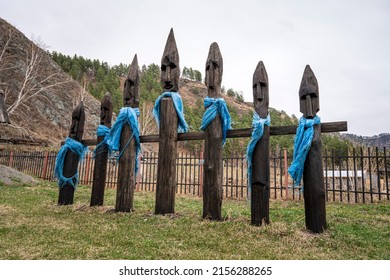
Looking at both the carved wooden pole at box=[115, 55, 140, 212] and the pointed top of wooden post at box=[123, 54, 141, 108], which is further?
the pointed top of wooden post at box=[123, 54, 141, 108]

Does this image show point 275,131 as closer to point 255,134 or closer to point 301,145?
point 255,134

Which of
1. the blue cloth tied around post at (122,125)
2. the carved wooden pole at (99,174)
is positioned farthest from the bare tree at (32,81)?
the blue cloth tied around post at (122,125)

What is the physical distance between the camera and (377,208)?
24.6 feet

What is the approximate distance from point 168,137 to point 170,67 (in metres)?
1.53

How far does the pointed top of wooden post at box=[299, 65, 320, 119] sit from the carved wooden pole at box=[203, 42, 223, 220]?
1.50 meters

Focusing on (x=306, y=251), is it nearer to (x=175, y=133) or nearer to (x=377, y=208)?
(x=175, y=133)

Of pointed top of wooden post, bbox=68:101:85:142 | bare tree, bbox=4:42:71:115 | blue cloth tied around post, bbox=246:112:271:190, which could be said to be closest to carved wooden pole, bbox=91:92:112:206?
pointed top of wooden post, bbox=68:101:85:142

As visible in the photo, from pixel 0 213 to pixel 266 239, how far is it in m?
4.99

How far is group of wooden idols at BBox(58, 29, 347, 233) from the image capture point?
4.29 metres

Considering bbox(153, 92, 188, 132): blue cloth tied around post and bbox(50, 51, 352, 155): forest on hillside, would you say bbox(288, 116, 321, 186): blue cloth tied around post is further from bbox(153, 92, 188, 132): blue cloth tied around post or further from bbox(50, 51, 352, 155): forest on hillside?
bbox(50, 51, 352, 155): forest on hillside

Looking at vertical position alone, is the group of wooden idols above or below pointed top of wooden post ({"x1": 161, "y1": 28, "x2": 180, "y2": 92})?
below

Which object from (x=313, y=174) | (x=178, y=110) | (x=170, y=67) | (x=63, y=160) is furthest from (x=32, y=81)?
(x=313, y=174)

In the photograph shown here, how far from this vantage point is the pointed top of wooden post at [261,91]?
480cm

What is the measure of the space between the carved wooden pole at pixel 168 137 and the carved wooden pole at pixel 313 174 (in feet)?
8.04
